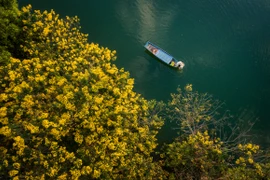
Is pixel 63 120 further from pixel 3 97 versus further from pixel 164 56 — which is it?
pixel 164 56

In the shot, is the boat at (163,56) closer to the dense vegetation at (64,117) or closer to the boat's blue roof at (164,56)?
the boat's blue roof at (164,56)

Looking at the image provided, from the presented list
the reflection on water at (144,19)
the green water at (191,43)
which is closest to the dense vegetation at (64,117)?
the green water at (191,43)

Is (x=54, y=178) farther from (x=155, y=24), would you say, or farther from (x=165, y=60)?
(x=155, y=24)

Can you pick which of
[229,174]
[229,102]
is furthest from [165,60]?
[229,174]

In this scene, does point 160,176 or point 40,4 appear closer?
point 160,176

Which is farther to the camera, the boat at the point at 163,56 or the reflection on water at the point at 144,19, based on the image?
the reflection on water at the point at 144,19

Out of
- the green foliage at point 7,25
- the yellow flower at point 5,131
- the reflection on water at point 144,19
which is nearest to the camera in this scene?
the yellow flower at point 5,131
